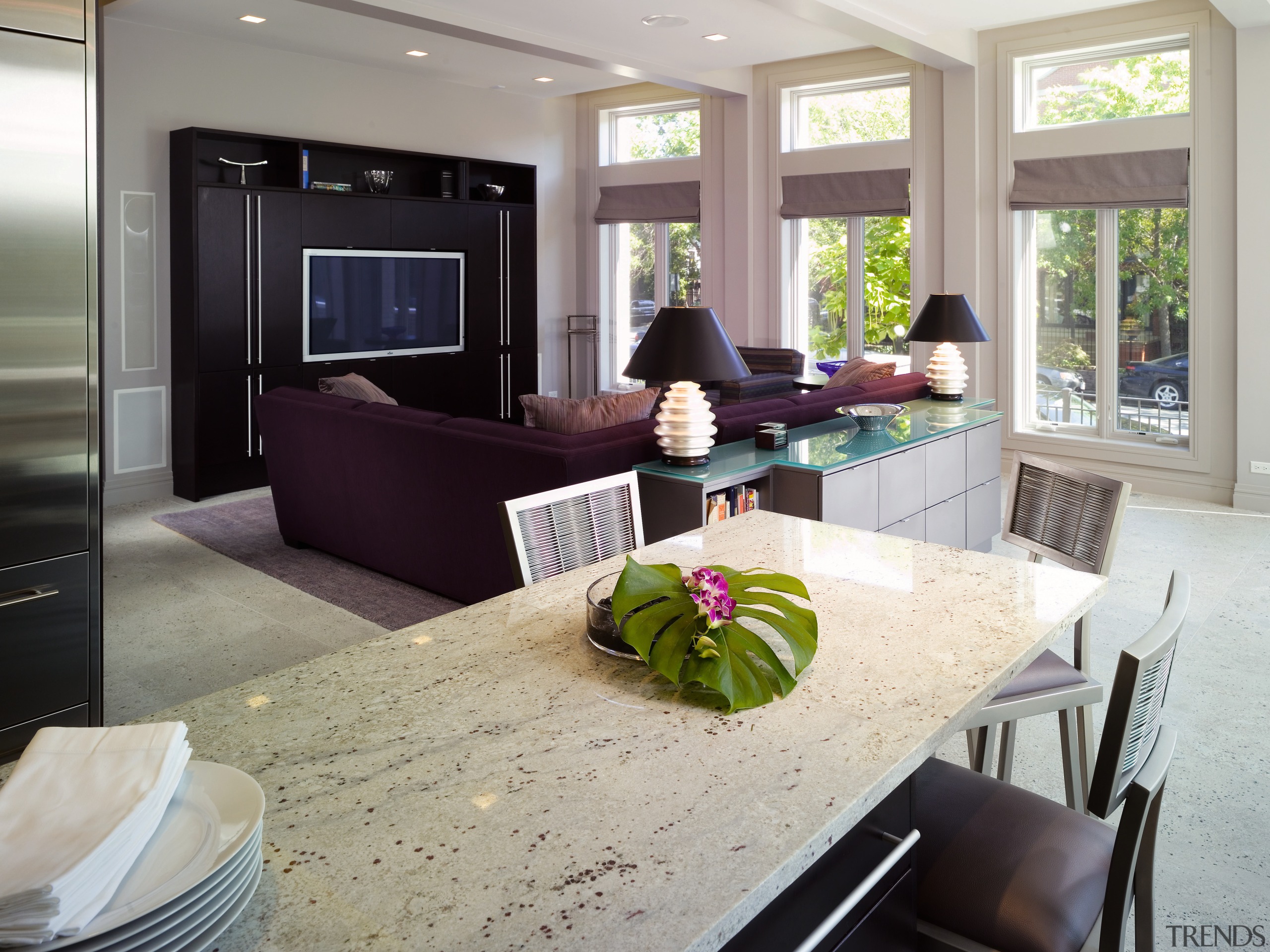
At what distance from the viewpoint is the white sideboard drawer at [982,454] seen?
485 cm

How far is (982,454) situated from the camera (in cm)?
500

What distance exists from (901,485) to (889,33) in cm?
309

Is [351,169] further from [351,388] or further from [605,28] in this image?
[351,388]

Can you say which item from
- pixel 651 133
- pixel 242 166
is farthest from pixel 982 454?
pixel 651 133

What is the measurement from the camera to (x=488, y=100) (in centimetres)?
839

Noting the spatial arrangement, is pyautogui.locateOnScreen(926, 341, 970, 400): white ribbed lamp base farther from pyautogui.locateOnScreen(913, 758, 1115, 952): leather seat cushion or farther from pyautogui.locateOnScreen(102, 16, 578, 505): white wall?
pyautogui.locateOnScreen(102, 16, 578, 505): white wall

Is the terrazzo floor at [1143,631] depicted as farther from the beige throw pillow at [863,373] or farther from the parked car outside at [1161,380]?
the beige throw pillow at [863,373]

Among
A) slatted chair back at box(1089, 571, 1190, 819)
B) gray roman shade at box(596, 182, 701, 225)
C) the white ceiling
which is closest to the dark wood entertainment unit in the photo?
the white ceiling

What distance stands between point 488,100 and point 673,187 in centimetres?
168

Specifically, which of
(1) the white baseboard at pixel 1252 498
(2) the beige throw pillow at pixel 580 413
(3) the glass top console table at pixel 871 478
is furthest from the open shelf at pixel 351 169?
(1) the white baseboard at pixel 1252 498

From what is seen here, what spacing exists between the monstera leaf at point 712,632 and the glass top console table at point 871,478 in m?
2.01

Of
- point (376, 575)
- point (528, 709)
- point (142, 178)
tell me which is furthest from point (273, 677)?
point (142, 178)

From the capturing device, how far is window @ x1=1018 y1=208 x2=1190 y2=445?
6340 mm

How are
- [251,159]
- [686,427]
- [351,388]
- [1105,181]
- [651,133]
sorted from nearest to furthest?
1. [686,427]
2. [351,388]
3. [1105,181]
4. [251,159]
5. [651,133]
